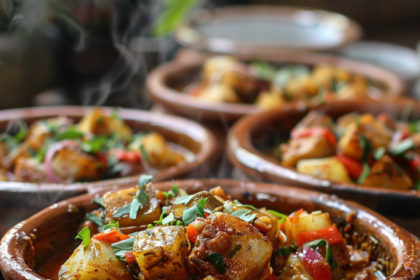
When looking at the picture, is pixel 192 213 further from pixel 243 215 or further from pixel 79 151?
pixel 79 151

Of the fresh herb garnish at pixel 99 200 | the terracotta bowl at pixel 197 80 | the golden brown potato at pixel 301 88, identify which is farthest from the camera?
the golden brown potato at pixel 301 88

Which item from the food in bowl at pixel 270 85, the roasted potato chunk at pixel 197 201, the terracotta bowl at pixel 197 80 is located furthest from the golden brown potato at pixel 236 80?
the roasted potato chunk at pixel 197 201

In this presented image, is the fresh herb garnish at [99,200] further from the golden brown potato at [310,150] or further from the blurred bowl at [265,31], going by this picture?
the blurred bowl at [265,31]

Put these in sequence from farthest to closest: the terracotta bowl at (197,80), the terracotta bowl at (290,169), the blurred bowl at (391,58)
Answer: the blurred bowl at (391,58)
the terracotta bowl at (197,80)
the terracotta bowl at (290,169)

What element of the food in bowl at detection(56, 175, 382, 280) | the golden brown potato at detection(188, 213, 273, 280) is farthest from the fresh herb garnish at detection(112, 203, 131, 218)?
the golden brown potato at detection(188, 213, 273, 280)

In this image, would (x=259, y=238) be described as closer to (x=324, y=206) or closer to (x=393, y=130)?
(x=324, y=206)

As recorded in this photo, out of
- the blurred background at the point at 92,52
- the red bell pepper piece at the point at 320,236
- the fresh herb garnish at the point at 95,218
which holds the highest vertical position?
the red bell pepper piece at the point at 320,236
